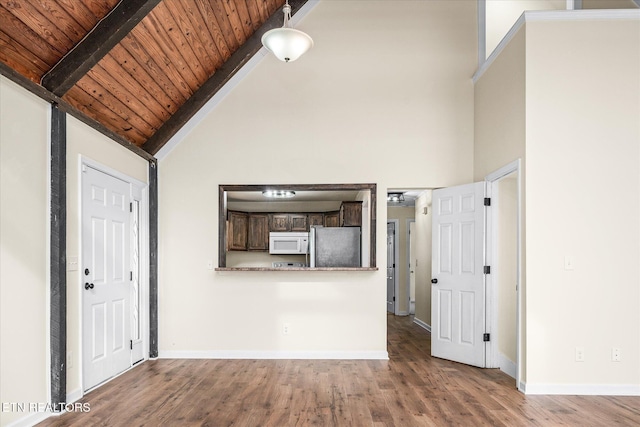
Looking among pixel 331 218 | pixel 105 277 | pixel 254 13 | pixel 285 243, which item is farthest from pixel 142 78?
pixel 331 218

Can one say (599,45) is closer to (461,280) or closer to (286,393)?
(461,280)

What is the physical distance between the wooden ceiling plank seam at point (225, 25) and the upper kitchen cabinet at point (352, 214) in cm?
315

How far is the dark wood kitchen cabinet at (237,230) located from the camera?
25.4 feet

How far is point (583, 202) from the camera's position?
3717mm

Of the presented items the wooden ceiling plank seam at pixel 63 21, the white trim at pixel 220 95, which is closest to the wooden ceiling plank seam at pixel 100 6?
the wooden ceiling plank seam at pixel 63 21

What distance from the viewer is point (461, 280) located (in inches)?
185

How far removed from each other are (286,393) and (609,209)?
319 cm

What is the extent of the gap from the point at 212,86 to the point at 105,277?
87.6 inches

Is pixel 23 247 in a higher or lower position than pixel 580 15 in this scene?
lower

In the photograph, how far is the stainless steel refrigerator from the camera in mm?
5238

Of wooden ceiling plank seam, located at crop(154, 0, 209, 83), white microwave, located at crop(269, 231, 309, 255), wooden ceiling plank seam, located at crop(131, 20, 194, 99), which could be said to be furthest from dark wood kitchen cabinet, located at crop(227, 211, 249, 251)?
wooden ceiling plank seam, located at crop(154, 0, 209, 83)

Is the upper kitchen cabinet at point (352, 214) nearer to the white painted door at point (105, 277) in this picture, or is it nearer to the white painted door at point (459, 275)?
the white painted door at point (459, 275)

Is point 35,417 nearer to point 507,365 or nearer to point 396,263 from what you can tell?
point 507,365

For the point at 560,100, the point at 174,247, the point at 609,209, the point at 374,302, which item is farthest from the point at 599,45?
the point at 174,247
